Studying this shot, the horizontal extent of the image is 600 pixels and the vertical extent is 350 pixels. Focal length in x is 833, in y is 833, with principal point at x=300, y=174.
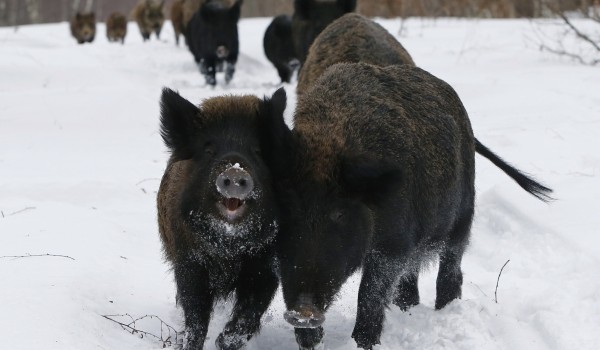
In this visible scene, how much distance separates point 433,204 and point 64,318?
2.09m

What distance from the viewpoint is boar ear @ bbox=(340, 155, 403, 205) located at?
3992mm

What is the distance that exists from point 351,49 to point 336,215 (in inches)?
158

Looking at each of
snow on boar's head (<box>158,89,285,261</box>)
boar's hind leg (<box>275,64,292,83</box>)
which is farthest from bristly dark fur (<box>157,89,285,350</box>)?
boar's hind leg (<box>275,64,292,83</box>)

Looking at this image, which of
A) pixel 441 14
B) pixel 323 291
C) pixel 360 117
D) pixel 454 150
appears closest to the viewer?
pixel 323 291

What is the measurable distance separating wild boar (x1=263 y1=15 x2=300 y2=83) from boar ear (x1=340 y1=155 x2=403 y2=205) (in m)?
11.1

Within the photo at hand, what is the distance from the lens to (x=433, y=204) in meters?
4.73

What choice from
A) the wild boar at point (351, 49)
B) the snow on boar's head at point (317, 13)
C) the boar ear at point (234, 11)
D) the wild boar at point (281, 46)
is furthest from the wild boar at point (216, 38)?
the wild boar at point (351, 49)

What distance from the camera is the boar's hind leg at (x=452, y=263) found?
17.5 ft

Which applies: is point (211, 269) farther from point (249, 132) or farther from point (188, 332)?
point (249, 132)

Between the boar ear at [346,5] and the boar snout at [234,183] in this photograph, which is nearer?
the boar snout at [234,183]

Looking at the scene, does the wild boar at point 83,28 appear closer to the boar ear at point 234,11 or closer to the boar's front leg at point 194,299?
the boar ear at point 234,11

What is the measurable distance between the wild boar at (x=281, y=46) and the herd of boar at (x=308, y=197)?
33.9 feet

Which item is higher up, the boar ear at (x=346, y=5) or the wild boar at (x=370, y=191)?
the wild boar at (x=370, y=191)

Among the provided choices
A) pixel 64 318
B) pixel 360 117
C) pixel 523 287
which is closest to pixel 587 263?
pixel 523 287
